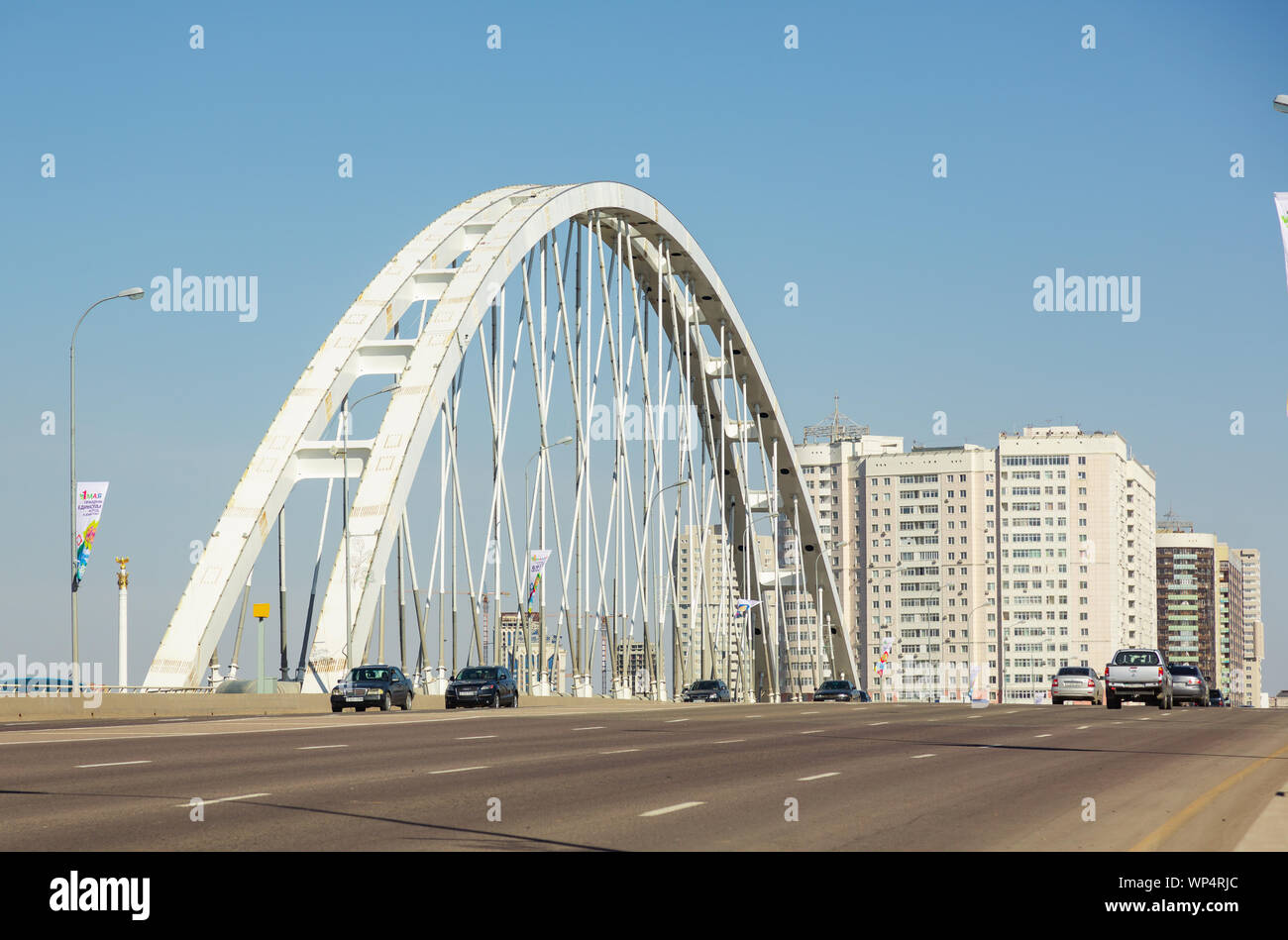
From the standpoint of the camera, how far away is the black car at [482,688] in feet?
157

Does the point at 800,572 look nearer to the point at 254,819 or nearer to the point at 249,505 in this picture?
the point at 249,505

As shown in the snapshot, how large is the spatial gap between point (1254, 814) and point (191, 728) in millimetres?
20966

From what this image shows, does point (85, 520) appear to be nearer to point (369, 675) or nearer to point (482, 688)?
point (369, 675)

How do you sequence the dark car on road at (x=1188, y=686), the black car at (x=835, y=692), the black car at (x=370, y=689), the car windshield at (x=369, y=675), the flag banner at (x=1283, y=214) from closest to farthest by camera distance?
the flag banner at (x=1283, y=214)
the black car at (x=370, y=689)
the car windshield at (x=369, y=675)
the dark car on road at (x=1188, y=686)
the black car at (x=835, y=692)

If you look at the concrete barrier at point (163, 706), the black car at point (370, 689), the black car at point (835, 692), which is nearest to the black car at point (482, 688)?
the black car at point (370, 689)

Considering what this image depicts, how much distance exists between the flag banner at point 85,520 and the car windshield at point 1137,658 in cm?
3127

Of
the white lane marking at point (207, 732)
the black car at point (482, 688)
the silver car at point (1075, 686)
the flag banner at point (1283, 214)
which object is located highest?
the flag banner at point (1283, 214)

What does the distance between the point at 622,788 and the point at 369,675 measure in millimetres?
29159

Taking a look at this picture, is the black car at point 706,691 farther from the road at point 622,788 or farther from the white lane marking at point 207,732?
the road at point 622,788

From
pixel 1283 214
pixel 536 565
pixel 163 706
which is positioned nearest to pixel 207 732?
pixel 163 706
